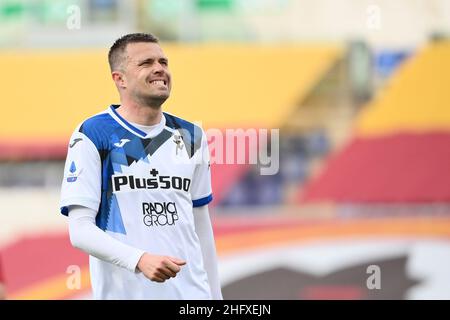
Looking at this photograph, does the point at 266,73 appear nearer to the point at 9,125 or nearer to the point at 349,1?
the point at 349,1

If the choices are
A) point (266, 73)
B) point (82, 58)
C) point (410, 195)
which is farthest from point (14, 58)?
point (410, 195)

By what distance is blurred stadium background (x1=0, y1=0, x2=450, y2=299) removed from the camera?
34.4ft

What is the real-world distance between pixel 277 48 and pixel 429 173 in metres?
2.35

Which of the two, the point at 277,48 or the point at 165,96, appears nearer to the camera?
the point at 165,96

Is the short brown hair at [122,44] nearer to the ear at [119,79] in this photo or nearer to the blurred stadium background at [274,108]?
the ear at [119,79]

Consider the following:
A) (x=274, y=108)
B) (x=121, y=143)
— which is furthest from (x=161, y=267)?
(x=274, y=108)

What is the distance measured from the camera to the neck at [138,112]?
3557mm

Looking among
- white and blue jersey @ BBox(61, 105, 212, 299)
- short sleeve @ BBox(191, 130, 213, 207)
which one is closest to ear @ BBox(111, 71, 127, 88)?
white and blue jersey @ BBox(61, 105, 212, 299)

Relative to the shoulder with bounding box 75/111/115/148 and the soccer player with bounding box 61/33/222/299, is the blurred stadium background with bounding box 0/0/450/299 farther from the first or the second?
the shoulder with bounding box 75/111/115/148

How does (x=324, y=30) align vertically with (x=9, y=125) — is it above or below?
above

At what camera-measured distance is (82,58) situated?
1212 cm

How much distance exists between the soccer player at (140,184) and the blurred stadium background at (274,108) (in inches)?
252

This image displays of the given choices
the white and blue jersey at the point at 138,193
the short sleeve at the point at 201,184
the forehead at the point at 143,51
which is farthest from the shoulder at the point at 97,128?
the short sleeve at the point at 201,184

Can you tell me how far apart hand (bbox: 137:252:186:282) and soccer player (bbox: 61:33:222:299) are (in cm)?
22
